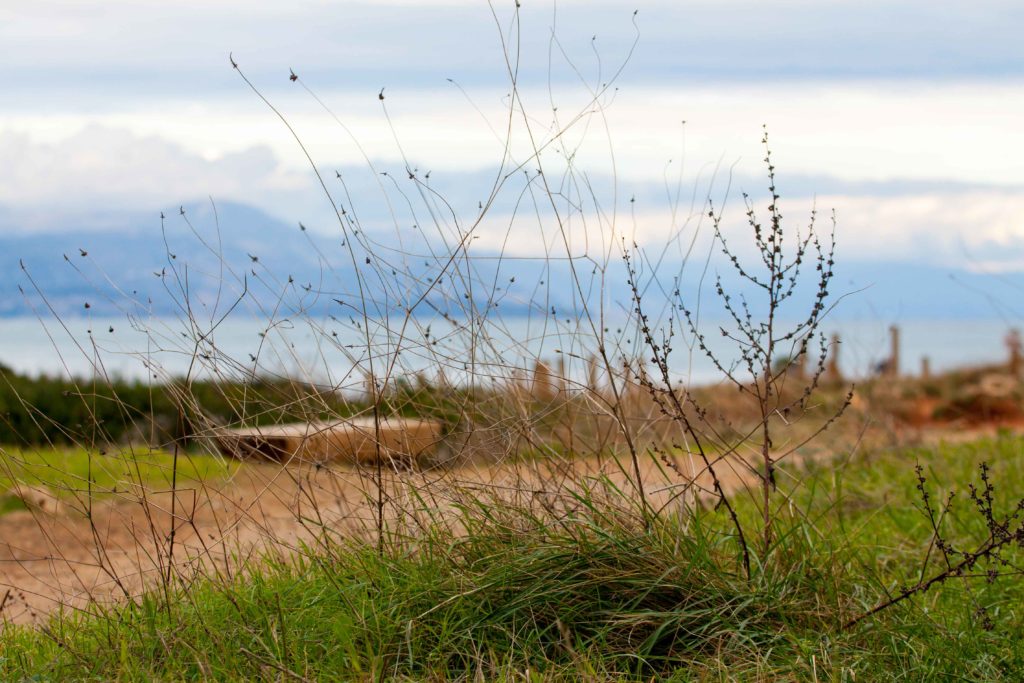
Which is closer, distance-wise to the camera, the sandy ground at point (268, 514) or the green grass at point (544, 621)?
the green grass at point (544, 621)

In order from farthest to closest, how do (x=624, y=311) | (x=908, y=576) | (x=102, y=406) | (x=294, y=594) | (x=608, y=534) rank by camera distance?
1. (x=102, y=406)
2. (x=908, y=576)
3. (x=624, y=311)
4. (x=294, y=594)
5. (x=608, y=534)

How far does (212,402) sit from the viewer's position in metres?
12.3

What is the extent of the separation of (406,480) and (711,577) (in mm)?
1176

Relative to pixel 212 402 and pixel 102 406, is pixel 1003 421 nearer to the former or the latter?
pixel 212 402

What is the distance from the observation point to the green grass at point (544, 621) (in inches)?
133

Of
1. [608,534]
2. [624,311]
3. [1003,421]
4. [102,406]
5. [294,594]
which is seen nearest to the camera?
[608,534]

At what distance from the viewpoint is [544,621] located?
3.57 meters

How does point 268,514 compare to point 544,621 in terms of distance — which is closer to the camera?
point 544,621

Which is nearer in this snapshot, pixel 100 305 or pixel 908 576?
pixel 100 305

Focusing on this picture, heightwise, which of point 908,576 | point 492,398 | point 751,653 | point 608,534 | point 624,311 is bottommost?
point 908,576

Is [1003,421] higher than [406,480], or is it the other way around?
[406,480]

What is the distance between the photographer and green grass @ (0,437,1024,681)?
3.38 meters

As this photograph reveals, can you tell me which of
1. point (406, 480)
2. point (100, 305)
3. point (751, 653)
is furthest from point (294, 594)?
point (751, 653)

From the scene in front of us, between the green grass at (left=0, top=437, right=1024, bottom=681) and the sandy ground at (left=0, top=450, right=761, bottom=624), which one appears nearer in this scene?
the green grass at (left=0, top=437, right=1024, bottom=681)
